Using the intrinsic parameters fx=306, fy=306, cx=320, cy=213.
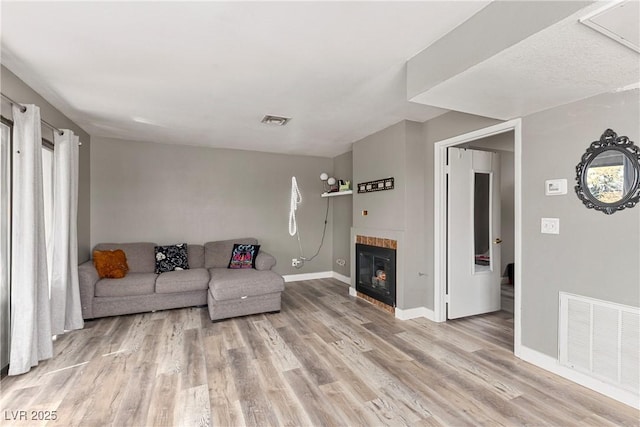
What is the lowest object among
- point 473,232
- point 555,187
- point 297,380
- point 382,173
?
point 297,380

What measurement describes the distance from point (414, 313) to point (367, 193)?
5.70 feet

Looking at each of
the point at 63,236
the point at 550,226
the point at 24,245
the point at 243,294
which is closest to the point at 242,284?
the point at 243,294

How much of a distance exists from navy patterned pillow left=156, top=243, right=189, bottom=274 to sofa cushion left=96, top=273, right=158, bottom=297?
0.39 meters

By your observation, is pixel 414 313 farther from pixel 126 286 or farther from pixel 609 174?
pixel 126 286

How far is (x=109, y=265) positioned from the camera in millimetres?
3871

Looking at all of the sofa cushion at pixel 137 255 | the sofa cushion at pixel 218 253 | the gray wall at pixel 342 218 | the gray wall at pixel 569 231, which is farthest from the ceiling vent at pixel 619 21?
the sofa cushion at pixel 137 255

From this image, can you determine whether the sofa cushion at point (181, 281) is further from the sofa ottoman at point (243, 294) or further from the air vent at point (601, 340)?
the air vent at point (601, 340)

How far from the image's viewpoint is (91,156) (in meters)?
4.45

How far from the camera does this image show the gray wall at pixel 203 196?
179 inches

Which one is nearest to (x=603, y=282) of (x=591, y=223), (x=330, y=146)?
(x=591, y=223)

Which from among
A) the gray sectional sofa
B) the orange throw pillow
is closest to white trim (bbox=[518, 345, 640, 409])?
the gray sectional sofa

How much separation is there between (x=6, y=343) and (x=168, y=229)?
2.55 meters

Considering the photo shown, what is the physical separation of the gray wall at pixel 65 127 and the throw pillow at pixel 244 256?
1931 mm

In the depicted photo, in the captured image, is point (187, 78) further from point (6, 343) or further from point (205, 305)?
point (205, 305)
